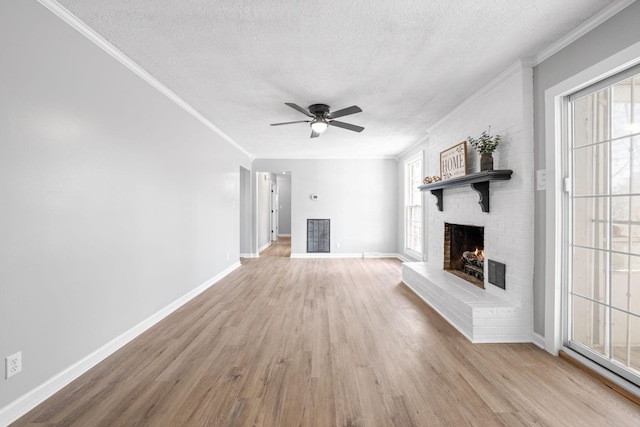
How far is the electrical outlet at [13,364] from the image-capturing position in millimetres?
1617

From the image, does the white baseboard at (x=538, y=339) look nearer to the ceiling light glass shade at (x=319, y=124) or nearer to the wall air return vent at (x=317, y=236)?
the ceiling light glass shade at (x=319, y=124)

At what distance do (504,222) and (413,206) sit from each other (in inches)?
137

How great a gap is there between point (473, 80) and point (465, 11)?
1214 millimetres

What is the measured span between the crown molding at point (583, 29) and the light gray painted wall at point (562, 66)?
3cm

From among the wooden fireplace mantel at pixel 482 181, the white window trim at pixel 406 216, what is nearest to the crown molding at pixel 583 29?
the wooden fireplace mantel at pixel 482 181

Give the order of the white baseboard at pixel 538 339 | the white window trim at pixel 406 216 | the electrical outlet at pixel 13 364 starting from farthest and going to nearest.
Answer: the white window trim at pixel 406 216 → the white baseboard at pixel 538 339 → the electrical outlet at pixel 13 364

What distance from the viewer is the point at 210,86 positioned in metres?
3.12

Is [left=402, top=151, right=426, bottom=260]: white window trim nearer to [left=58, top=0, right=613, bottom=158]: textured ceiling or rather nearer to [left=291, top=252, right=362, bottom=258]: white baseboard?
[left=291, top=252, right=362, bottom=258]: white baseboard

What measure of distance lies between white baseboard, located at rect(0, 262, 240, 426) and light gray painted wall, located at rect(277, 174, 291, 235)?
30.6 feet

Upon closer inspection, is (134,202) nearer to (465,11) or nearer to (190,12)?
(190,12)

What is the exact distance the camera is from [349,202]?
7.30m

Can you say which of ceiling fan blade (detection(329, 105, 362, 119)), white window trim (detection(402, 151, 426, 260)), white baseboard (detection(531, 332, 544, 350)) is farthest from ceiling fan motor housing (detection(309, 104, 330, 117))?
white baseboard (detection(531, 332, 544, 350))

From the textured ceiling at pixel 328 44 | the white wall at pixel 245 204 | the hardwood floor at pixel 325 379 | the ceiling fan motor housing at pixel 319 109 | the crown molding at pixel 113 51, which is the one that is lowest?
the hardwood floor at pixel 325 379

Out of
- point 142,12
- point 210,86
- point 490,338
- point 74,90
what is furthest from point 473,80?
point 74,90
